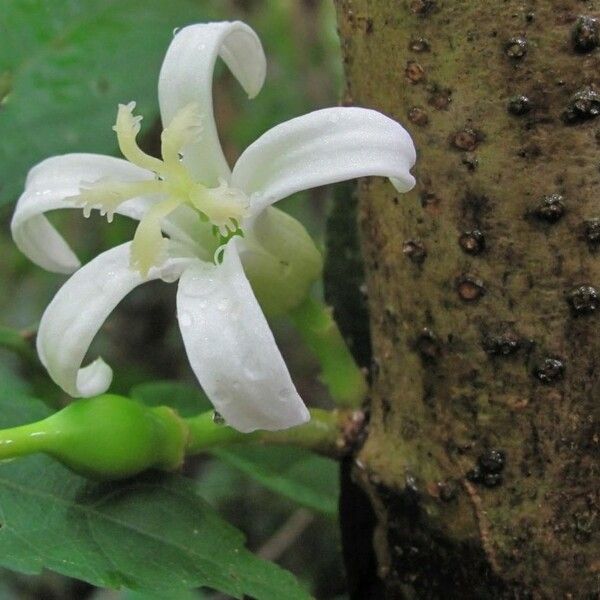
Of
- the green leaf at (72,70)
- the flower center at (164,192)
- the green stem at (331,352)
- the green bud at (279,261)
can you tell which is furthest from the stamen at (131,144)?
the green leaf at (72,70)

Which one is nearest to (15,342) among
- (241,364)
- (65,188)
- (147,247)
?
(65,188)

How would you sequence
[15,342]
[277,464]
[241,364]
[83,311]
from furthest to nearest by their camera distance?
[277,464]
[15,342]
[83,311]
[241,364]

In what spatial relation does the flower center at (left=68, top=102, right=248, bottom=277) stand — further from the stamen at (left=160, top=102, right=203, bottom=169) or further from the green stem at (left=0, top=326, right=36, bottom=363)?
the green stem at (left=0, top=326, right=36, bottom=363)

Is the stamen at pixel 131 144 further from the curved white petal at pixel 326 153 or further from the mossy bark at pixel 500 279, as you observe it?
the mossy bark at pixel 500 279

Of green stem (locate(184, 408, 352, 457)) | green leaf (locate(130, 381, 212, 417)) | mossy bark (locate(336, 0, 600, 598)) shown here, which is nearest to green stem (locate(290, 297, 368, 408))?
green stem (locate(184, 408, 352, 457))

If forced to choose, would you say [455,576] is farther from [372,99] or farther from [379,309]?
[372,99]

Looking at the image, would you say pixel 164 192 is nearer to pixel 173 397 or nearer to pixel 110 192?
pixel 110 192
